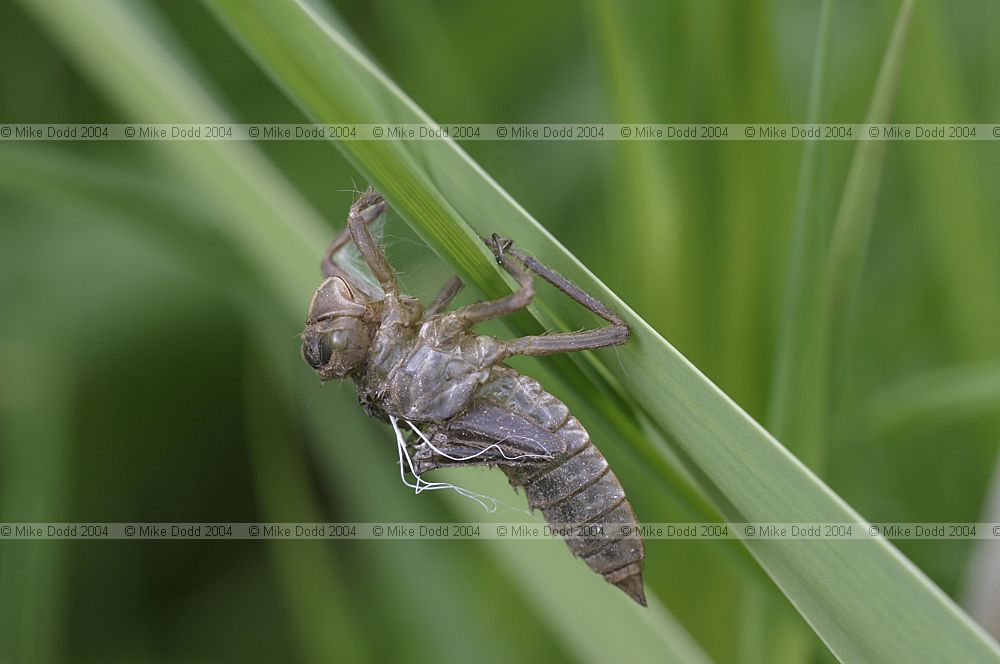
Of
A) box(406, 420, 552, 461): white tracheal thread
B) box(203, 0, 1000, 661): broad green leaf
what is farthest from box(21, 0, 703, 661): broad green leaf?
box(203, 0, 1000, 661): broad green leaf

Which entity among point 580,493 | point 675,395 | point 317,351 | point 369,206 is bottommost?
point 580,493

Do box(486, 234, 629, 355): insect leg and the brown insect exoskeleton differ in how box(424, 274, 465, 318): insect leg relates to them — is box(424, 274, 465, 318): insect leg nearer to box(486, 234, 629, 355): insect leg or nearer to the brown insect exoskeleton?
the brown insect exoskeleton

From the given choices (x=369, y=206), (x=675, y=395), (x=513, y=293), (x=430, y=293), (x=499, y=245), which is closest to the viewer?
(x=675, y=395)

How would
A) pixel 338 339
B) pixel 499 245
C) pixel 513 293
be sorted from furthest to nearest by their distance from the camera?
1. pixel 338 339
2. pixel 513 293
3. pixel 499 245

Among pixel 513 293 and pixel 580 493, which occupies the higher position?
pixel 513 293

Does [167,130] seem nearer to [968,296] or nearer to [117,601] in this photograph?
[117,601]

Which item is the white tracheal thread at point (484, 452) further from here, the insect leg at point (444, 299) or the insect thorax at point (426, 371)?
the insect leg at point (444, 299)

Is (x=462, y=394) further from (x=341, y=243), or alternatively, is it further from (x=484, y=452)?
(x=341, y=243)

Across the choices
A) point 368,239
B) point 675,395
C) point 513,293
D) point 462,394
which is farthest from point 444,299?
point 675,395
